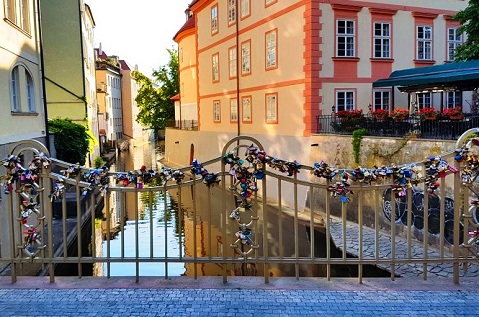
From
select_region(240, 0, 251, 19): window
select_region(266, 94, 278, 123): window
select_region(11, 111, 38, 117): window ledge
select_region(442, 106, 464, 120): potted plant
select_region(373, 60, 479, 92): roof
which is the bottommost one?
select_region(442, 106, 464, 120): potted plant

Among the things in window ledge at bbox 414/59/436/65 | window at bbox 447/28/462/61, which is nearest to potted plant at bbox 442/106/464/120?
window ledge at bbox 414/59/436/65

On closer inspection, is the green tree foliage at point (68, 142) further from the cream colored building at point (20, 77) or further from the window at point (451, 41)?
the window at point (451, 41)

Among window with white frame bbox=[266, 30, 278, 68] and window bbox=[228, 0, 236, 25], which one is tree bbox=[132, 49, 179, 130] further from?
window with white frame bbox=[266, 30, 278, 68]

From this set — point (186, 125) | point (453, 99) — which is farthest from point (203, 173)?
point (186, 125)

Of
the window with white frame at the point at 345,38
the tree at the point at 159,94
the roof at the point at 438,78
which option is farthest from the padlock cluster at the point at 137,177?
the tree at the point at 159,94

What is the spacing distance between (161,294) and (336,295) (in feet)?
6.13

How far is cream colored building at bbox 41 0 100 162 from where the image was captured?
27.2 metres

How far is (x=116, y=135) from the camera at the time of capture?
60.4m

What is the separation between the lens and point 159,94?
47.6m

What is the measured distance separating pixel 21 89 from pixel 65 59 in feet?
51.4

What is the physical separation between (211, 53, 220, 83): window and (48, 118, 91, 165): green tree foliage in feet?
34.7

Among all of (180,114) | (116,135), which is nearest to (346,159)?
(180,114)

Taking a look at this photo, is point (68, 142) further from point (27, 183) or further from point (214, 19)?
point (27, 183)

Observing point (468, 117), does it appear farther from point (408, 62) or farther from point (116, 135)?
point (116, 135)
